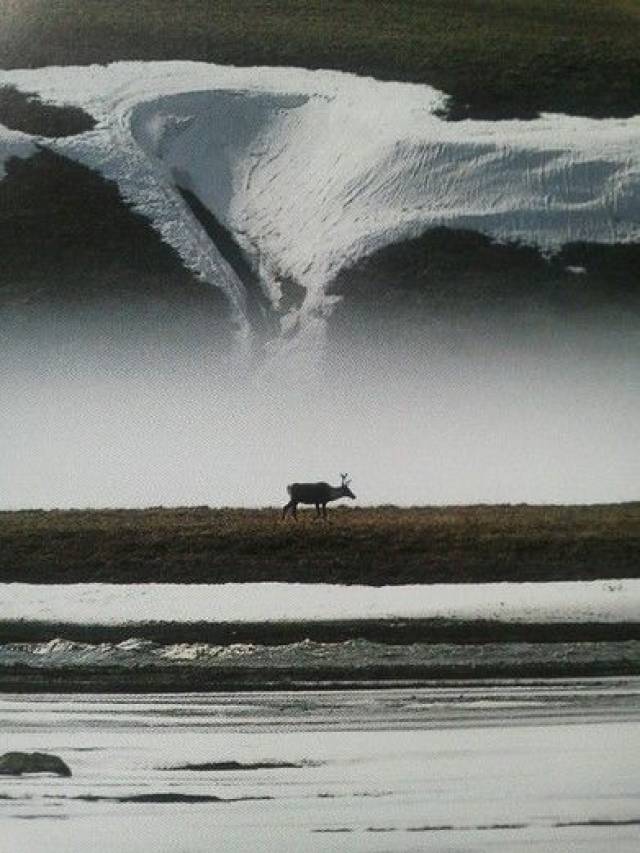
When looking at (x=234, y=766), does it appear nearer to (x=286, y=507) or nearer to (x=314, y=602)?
(x=314, y=602)

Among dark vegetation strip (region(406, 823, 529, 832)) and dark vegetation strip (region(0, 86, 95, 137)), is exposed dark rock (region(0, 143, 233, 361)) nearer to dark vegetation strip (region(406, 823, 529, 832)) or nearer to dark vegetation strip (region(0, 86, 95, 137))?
dark vegetation strip (region(0, 86, 95, 137))

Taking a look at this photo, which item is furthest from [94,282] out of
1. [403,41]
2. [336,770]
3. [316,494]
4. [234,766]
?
[336,770]

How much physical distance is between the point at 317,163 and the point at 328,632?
5605 millimetres

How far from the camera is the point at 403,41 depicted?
1638cm

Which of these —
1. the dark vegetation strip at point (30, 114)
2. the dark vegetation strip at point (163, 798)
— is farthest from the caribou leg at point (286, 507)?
the dark vegetation strip at point (30, 114)

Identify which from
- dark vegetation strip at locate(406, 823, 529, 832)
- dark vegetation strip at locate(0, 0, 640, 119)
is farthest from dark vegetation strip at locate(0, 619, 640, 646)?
dark vegetation strip at locate(0, 0, 640, 119)

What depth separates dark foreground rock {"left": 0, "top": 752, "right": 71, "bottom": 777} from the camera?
9234mm

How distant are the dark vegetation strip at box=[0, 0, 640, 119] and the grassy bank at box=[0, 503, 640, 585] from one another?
5.36 m

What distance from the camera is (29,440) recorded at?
461 inches

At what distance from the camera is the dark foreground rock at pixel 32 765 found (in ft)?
30.3

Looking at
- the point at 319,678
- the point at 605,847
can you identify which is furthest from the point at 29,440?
the point at 605,847

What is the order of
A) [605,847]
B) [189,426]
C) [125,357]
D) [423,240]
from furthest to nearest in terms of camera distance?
[423,240] < [125,357] < [189,426] < [605,847]

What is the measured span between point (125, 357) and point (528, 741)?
17.7 feet

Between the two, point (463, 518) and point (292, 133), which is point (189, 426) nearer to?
point (463, 518)
